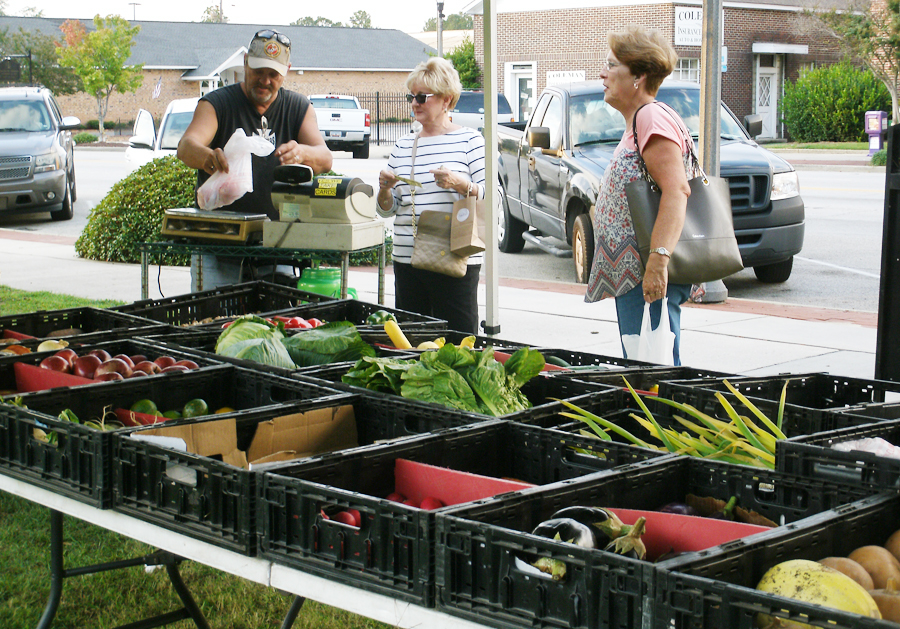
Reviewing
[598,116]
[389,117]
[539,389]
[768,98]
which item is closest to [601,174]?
[598,116]

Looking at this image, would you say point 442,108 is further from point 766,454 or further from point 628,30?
point 766,454

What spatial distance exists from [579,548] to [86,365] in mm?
2303

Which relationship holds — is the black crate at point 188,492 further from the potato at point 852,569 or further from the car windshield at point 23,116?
the car windshield at point 23,116

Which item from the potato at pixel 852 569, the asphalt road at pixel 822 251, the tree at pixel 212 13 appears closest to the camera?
the potato at pixel 852 569

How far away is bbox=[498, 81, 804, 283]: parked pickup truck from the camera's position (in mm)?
9820

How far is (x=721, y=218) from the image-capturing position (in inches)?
164

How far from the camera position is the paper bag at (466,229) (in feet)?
16.5

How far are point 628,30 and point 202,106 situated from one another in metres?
2.53

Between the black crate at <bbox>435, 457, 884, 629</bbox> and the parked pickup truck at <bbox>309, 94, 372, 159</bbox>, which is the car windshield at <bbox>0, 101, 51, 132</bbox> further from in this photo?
the black crate at <bbox>435, 457, 884, 629</bbox>

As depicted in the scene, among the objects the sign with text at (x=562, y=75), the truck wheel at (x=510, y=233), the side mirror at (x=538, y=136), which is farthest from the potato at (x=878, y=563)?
the sign with text at (x=562, y=75)

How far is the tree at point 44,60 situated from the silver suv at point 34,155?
35.8m

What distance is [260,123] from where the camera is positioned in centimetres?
551

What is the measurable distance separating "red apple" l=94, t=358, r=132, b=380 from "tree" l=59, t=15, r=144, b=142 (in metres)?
46.4

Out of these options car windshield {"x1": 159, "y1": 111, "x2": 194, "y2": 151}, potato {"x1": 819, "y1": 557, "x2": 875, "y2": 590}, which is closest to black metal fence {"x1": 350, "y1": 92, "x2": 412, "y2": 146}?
car windshield {"x1": 159, "y1": 111, "x2": 194, "y2": 151}
